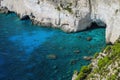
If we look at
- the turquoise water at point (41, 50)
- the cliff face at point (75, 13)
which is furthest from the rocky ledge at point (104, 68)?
the cliff face at point (75, 13)

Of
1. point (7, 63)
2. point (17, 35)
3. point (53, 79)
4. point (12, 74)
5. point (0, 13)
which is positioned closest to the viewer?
point (53, 79)

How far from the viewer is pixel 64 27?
53531 mm

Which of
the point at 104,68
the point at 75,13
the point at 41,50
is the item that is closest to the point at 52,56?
the point at 41,50

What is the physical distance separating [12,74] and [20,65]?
261 centimetres

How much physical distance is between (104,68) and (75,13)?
29203 millimetres

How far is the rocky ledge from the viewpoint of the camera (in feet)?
77.5

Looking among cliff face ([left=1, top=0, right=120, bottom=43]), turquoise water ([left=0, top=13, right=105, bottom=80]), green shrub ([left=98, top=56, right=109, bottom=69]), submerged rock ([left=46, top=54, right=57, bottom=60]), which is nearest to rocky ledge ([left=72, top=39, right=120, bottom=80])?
green shrub ([left=98, top=56, right=109, bottom=69])

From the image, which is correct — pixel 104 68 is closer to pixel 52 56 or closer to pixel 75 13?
pixel 52 56

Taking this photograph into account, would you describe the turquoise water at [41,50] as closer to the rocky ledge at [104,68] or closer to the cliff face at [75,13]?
the cliff face at [75,13]

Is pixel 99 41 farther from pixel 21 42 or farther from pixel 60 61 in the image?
pixel 21 42

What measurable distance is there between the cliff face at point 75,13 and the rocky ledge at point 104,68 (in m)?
19.7

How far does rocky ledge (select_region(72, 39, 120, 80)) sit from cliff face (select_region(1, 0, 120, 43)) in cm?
1965

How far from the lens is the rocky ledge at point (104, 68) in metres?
23.6

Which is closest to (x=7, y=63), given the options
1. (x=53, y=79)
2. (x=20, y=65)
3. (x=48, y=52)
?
(x=20, y=65)
